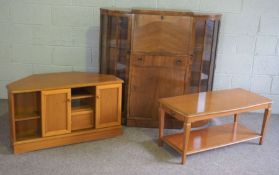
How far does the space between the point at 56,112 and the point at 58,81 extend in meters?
0.31

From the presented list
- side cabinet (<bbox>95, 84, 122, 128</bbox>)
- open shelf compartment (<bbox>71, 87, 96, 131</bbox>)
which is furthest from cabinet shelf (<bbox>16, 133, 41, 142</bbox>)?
side cabinet (<bbox>95, 84, 122, 128</bbox>)

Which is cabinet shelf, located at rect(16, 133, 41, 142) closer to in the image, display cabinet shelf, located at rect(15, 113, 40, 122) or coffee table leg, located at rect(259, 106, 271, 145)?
display cabinet shelf, located at rect(15, 113, 40, 122)

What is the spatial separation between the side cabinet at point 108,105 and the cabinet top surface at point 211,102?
0.48 meters

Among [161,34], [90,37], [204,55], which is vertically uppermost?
[161,34]

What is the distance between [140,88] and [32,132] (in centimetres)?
117

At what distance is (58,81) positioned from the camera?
10.6 feet

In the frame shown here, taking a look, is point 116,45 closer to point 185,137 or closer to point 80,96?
point 80,96

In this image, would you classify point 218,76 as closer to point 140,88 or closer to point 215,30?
point 215,30

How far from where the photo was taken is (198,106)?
304 cm

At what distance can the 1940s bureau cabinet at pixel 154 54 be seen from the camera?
3.42 m

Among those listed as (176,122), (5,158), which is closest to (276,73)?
(176,122)

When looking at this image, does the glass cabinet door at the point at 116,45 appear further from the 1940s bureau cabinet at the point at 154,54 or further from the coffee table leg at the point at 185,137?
the coffee table leg at the point at 185,137

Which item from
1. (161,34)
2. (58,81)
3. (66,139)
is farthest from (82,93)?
(161,34)

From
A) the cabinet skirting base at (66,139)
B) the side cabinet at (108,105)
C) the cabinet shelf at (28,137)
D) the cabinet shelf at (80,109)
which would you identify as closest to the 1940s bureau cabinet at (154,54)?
the side cabinet at (108,105)
